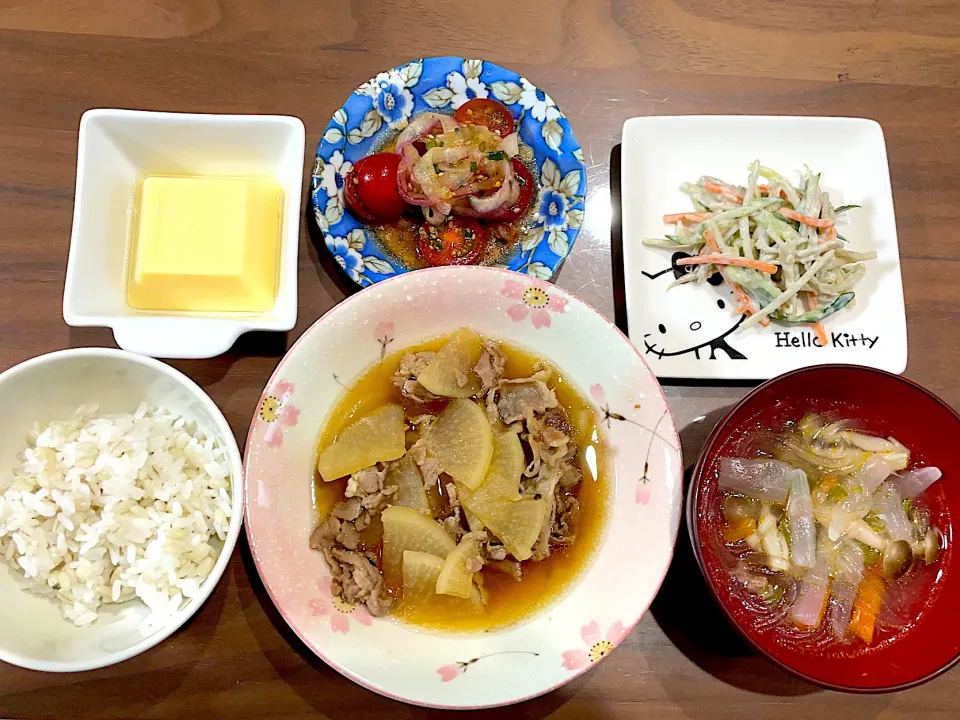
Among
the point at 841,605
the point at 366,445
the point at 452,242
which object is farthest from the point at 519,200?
the point at 841,605

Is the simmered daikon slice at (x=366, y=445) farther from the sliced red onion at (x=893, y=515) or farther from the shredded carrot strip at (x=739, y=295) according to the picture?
the sliced red onion at (x=893, y=515)

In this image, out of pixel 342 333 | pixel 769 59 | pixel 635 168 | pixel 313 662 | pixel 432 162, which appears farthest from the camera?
pixel 769 59

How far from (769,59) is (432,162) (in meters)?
1.23

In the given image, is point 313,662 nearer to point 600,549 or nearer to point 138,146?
point 600,549

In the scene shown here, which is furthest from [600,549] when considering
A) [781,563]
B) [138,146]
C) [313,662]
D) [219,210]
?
[138,146]

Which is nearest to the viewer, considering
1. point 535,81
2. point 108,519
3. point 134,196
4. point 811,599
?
point 108,519

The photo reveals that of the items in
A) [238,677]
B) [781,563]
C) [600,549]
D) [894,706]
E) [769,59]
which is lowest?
[238,677]

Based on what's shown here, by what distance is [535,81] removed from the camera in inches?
83.7

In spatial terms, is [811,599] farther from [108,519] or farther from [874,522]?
[108,519]

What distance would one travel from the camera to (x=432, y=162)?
6.04 ft

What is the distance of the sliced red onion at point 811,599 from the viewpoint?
1604 mm

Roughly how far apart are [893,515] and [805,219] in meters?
0.88

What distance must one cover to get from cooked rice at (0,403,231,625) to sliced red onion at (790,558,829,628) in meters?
1.39

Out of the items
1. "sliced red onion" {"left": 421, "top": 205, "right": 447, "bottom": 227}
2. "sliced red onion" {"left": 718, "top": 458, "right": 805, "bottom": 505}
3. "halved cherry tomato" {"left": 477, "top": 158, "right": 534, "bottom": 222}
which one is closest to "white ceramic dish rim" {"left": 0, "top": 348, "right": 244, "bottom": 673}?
"sliced red onion" {"left": 421, "top": 205, "right": 447, "bottom": 227}
